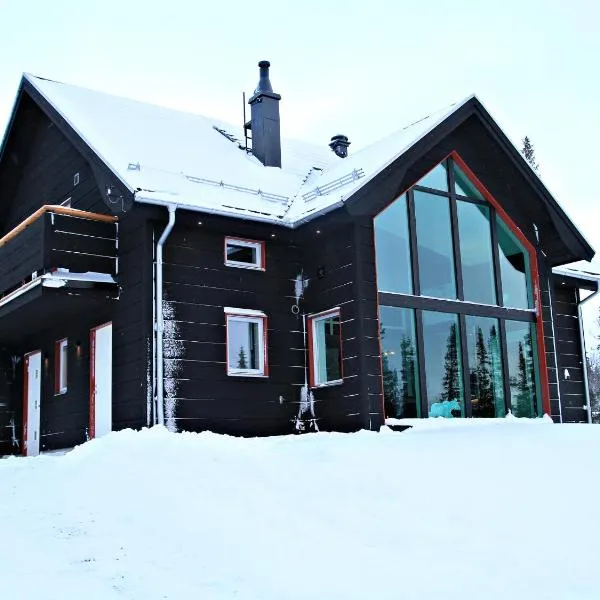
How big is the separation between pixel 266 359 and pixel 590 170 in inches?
2981

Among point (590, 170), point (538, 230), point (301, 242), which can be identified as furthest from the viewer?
point (590, 170)

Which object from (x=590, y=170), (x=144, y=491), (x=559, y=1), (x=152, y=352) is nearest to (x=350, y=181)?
(x=152, y=352)

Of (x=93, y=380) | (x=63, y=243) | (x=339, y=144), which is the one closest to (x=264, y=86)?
(x=339, y=144)

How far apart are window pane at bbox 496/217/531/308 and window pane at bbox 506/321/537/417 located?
460 millimetres

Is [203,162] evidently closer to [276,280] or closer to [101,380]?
[276,280]

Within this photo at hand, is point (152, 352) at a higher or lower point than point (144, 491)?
higher

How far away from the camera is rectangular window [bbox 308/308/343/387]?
14.5 m

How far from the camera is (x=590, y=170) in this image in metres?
83.8

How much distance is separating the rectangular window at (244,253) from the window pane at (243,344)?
972mm

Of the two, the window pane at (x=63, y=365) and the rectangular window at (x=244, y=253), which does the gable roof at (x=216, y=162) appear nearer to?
the rectangular window at (x=244, y=253)

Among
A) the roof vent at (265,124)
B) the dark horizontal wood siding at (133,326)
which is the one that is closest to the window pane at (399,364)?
the dark horizontal wood siding at (133,326)

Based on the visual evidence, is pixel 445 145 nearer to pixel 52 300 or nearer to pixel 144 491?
pixel 52 300

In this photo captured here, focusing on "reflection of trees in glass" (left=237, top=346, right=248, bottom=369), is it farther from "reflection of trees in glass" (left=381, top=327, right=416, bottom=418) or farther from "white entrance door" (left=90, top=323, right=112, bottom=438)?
"reflection of trees in glass" (left=381, top=327, right=416, bottom=418)

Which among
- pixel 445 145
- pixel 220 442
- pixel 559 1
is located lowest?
pixel 220 442
